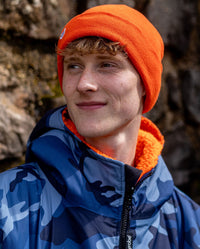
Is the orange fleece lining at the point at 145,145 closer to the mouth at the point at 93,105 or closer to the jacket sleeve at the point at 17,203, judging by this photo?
the mouth at the point at 93,105

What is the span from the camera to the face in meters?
1.33

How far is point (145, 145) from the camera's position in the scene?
1.64 m

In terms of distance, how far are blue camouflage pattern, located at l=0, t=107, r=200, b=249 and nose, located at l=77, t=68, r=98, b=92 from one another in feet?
0.71

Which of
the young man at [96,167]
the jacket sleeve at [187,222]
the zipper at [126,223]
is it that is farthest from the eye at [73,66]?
the jacket sleeve at [187,222]

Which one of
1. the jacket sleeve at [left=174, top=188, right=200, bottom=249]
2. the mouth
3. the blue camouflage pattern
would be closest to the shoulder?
the blue camouflage pattern

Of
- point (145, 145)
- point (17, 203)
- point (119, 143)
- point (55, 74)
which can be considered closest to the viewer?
point (17, 203)

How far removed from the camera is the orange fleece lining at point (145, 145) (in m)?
1.46

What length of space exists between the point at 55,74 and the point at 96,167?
0.85m

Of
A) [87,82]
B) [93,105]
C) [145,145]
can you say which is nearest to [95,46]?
[87,82]

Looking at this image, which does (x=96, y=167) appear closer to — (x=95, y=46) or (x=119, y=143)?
(x=119, y=143)

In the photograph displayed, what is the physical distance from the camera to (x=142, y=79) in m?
1.44

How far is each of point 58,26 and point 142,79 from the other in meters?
0.74

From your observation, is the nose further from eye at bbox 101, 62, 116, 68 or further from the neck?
the neck

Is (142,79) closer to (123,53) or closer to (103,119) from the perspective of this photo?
(123,53)
